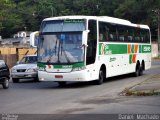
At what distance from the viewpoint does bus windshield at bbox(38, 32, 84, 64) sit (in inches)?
881

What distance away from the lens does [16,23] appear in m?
114

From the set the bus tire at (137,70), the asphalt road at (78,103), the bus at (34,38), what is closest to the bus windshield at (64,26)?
the bus at (34,38)

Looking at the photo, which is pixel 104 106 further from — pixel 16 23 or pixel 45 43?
pixel 16 23

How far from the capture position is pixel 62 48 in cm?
2250

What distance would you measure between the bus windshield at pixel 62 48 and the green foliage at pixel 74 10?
240ft

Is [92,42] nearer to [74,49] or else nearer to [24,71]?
[74,49]

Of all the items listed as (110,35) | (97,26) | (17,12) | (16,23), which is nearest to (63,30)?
(97,26)

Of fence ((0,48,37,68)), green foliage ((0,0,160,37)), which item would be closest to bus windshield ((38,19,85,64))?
fence ((0,48,37,68))

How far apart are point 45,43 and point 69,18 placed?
1.65m

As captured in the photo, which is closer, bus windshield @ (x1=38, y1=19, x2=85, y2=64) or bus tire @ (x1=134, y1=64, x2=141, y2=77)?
bus windshield @ (x1=38, y1=19, x2=85, y2=64)

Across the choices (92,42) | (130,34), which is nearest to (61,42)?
(92,42)

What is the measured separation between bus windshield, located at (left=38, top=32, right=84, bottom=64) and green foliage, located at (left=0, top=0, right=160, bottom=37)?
2879 inches

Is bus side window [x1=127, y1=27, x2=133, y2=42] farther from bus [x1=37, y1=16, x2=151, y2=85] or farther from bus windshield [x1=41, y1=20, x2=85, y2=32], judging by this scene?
bus windshield [x1=41, y1=20, x2=85, y2=32]

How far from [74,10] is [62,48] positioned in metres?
83.3
